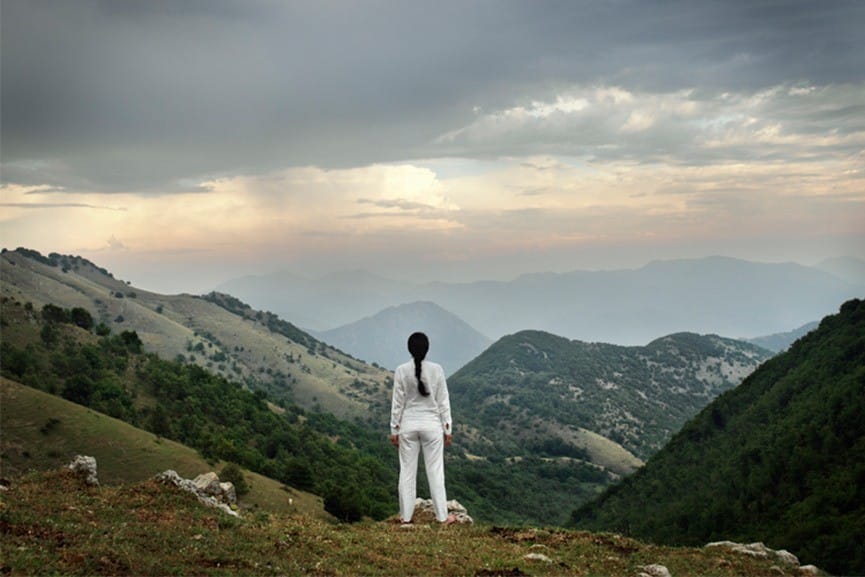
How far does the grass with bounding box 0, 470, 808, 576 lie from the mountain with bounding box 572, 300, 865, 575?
20989mm

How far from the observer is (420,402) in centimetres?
1505

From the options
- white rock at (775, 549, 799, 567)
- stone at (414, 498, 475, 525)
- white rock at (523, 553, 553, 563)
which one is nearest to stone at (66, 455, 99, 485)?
stone at (414, 498, 475, 525)

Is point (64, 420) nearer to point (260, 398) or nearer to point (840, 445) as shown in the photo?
point (840, 445)

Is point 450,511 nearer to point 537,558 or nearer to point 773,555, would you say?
point 537,558

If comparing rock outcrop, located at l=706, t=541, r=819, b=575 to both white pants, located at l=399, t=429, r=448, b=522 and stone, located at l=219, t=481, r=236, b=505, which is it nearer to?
white pants, located at l=399, t=429, r=448, b=522

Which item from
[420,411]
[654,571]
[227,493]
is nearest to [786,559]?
[654,571]

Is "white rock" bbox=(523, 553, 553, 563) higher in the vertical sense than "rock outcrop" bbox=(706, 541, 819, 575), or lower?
higher

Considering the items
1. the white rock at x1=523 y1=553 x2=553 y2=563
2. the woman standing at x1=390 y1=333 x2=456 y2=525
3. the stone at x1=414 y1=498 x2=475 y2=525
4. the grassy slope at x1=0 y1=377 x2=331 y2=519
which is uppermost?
the woman standing at x1=390 y1=333 x2=456 y2=525

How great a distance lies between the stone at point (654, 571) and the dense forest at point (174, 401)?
49.7m

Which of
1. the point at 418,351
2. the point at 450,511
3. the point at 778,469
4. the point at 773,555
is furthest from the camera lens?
the point at 778,469

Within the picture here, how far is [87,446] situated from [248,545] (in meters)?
53.1

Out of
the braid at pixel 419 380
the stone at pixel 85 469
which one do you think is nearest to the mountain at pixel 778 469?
the braid at pixel 419 380

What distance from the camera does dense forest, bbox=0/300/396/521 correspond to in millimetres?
79125

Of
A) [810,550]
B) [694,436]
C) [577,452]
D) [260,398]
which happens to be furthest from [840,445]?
[577,452]
